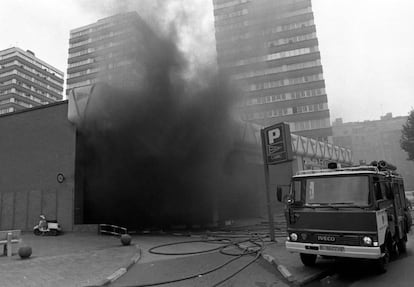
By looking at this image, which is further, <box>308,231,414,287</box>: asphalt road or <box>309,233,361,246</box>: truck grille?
<box>309,233,361,246</box>: truck grille

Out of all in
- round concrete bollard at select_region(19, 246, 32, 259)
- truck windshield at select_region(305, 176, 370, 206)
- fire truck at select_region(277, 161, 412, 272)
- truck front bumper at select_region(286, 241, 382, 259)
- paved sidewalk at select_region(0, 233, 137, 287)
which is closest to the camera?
truck front bumper at select_region(286, 241, 382, 259)

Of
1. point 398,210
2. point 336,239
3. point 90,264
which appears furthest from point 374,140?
point 90,264

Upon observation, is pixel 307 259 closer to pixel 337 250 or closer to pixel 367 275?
pixel 337 250

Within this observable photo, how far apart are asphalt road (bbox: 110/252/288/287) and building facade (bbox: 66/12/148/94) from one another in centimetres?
1076

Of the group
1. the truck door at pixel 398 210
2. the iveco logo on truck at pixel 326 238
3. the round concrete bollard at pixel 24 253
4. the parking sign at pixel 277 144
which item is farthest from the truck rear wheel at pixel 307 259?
the round concrete bollard at pixel 24 253

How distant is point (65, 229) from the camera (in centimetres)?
1706

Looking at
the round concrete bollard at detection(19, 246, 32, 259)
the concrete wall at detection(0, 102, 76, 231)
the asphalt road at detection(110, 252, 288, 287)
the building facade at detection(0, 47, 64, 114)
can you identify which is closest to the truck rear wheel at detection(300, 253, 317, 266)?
the asphalt road at detection(110, 252, 288, 287)

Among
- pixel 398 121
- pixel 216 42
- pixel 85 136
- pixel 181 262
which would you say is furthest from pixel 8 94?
pixel 398 121

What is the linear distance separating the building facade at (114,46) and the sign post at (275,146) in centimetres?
800

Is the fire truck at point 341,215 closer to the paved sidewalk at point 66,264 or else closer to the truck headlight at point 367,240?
the truck headlight at point 367,240

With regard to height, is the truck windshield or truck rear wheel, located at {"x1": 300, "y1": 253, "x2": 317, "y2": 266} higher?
the truck windshield

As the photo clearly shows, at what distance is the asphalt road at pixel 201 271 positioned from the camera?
6703 millimetres

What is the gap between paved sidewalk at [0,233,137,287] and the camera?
706cm

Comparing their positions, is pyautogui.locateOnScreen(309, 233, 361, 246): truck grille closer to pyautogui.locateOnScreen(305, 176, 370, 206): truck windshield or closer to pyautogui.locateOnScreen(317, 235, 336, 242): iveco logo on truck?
pyautogui.locateOnScreen(317, 235, 336, 242): iveco logo on truck
